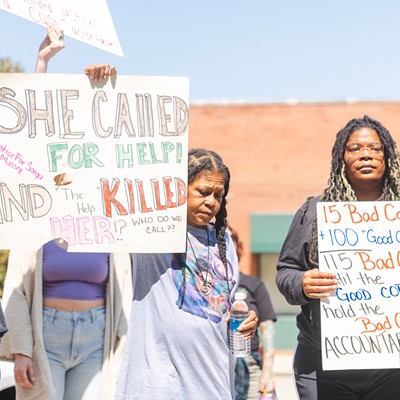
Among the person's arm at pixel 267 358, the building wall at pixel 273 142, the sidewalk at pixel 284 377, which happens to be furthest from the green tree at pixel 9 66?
the person's arm at pixel 267 358

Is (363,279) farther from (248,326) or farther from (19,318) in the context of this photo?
(19,318)

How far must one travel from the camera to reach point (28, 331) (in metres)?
4.19

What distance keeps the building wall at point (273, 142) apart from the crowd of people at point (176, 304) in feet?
60.7

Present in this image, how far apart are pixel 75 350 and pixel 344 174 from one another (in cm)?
175

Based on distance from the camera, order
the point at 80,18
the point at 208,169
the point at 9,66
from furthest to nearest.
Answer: the point at 9,66 < the point at 80,18 < the point at 208,169

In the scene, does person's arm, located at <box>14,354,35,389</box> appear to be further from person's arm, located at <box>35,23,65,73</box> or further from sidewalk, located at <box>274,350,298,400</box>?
sidewalk, located at <box>274,350,298,400</box>

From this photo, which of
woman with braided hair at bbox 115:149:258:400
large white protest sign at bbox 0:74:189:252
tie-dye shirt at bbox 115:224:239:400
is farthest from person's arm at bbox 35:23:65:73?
tie-dye shirt at bbox 115:224:239:400

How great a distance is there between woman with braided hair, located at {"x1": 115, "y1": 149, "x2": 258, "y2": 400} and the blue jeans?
527 millimetres

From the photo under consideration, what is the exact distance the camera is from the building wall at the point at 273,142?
22781 mm

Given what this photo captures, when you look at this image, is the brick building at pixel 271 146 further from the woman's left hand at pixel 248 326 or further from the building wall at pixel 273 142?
the woman's left hand at pixel 248 326

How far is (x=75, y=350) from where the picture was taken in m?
4.25

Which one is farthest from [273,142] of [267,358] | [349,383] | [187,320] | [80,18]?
[187,320]

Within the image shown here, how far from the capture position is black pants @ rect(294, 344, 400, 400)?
12.5 ft

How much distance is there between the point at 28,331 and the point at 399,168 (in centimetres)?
216
